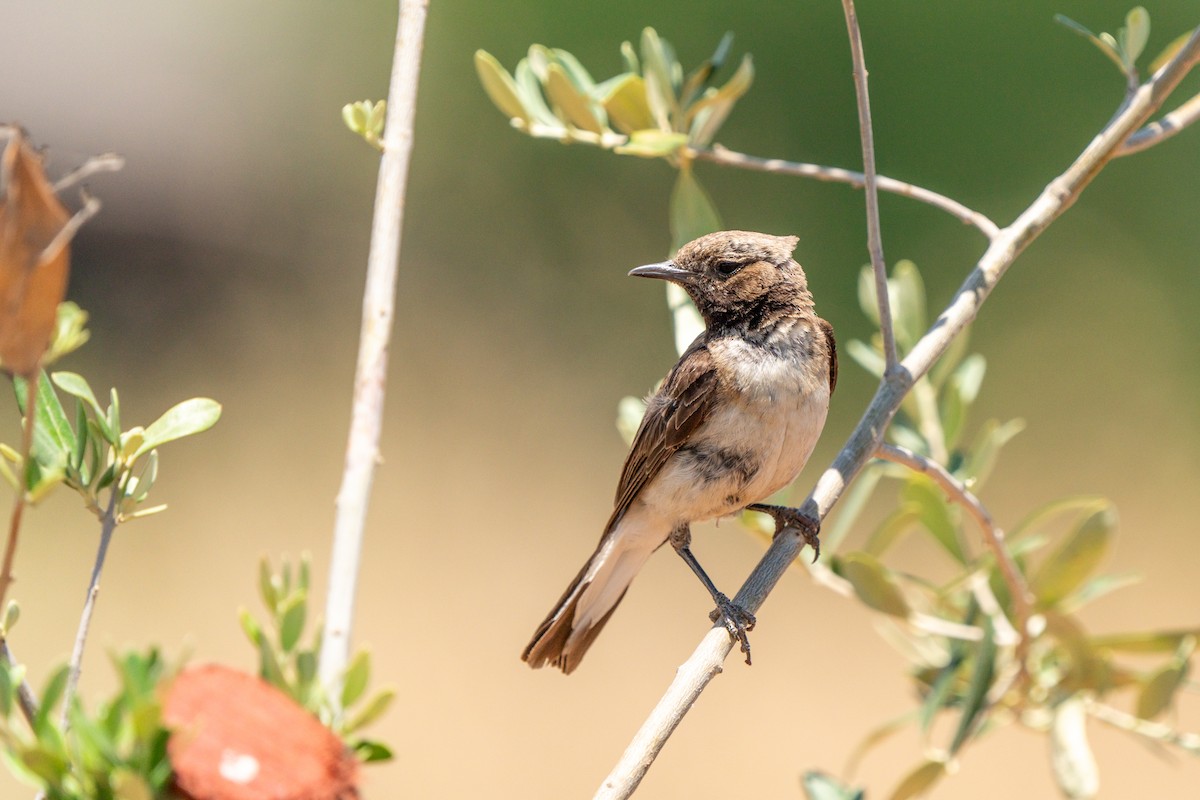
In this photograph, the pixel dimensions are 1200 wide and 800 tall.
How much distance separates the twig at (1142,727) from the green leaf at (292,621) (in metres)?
1.95

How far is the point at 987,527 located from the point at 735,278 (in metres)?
1.29

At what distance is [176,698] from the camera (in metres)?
0.81

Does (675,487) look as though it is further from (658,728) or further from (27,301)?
(27,301)

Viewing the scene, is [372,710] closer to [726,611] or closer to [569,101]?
[726,611]

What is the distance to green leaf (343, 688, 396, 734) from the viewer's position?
828 millimetres

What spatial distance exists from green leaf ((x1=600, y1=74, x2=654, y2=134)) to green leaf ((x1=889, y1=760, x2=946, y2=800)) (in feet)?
4.67

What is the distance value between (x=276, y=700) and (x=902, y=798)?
154 centimetres

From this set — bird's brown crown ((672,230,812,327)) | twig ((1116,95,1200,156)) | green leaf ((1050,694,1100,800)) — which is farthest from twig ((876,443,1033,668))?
bird's brown crown ((672,230,812,327))

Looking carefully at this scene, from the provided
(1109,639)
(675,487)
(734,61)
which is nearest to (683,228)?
(675,487)

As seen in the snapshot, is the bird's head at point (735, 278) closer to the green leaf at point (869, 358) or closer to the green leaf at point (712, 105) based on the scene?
the green leaf at point (869, 358)

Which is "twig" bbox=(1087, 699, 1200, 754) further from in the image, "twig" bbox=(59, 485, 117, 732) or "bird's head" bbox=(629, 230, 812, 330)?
"twig" bbox=(59, 485, 117, 732)

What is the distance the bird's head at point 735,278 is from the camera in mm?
3301

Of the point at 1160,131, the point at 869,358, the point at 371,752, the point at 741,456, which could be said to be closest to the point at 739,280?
the point at 741,456

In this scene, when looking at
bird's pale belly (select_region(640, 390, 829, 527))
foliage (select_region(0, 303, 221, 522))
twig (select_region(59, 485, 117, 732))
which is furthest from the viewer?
bird's pale belly (select_region(640, 390, 829, 527))
